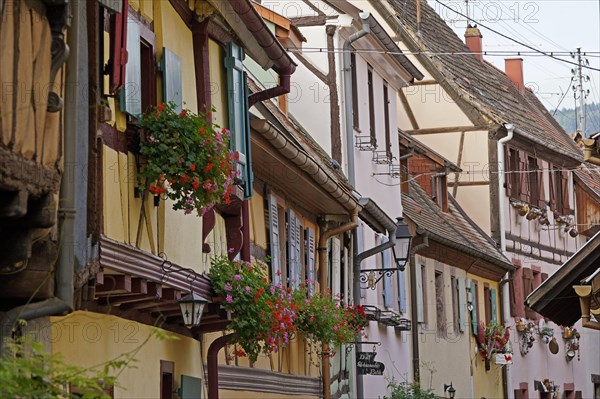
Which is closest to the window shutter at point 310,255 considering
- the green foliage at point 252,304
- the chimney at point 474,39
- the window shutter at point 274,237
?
the window shutter at point 274,237

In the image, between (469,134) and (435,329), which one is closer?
(435,329)

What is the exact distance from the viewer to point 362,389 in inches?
901

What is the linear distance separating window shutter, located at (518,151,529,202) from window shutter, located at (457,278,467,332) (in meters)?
4.89

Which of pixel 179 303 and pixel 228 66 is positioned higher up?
pixel 228 66

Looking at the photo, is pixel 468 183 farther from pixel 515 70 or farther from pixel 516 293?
pixel 515 70

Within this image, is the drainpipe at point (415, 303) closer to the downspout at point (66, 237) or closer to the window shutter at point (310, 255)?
the window shutter at point (310, 255)

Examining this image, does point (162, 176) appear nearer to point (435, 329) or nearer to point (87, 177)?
point (87, 177)

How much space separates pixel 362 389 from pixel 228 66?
9.55 meters

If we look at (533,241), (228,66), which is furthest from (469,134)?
(228,66)

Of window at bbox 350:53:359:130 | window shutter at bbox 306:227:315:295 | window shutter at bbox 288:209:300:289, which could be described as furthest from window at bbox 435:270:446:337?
window shutter at bbox 288:209:300:289

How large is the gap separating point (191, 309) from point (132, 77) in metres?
1.95

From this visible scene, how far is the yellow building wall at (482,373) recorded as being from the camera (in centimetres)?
Result: 3231

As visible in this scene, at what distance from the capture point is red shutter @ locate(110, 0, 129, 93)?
984 centimetres

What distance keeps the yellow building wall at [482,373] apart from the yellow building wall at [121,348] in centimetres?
1936
